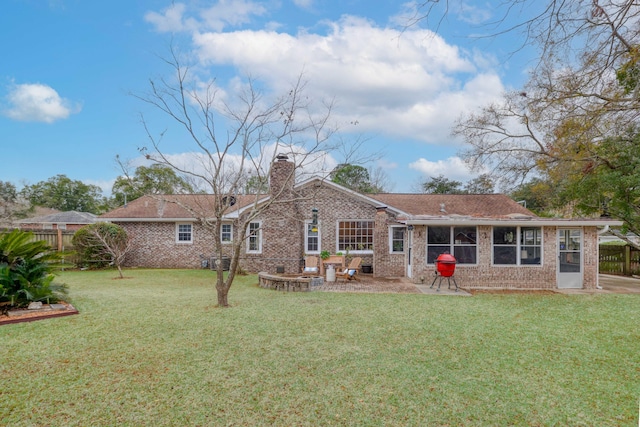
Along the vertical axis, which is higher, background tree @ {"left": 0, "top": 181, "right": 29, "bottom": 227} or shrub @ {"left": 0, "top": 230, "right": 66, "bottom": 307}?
background tree @ {"left": 0, "top": 181, "right": 29, "bottom": 227}

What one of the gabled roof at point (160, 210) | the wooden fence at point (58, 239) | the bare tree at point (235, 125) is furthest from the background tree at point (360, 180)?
the bare tree at point (235, 125)

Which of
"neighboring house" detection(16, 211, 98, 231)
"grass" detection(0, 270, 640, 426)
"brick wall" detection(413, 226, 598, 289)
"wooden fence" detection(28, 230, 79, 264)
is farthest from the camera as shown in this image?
"neighboring house" detection(16, 211, 98, 231)

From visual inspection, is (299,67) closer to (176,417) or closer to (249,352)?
(249,352)

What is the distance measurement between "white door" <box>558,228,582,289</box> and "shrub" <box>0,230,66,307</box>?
1451cm

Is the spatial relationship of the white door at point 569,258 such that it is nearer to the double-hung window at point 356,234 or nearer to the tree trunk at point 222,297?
the double-hung window at point 356,234

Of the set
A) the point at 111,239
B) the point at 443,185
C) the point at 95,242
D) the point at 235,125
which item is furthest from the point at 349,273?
the point at 443,185

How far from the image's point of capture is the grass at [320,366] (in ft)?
11.4

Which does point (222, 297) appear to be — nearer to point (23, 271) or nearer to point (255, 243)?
point (23, 271)

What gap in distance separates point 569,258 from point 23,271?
1538 centimetres

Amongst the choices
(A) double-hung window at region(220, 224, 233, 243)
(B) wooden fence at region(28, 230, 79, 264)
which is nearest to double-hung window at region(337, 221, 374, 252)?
(A) double-hung window at region(220, 224, 233, 243)

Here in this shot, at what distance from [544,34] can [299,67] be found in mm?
7219

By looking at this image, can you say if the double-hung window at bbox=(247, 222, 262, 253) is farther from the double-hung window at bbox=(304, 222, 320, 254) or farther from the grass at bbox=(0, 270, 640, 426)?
the grass at bbox=(0, 270, 640, 426)

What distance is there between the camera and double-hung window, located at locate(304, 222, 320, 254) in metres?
15.4

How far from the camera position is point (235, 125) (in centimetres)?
916
